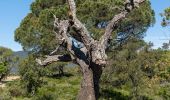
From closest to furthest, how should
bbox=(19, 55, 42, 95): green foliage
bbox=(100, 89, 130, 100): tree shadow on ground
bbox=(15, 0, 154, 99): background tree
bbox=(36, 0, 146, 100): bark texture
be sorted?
1. bbox=(36, 0, 146, 100): bark texture
2. bbox=(15, 0, 154, 99): background tree
3. bbox=(19, 55, 42, 95): green foliage
4. bbox=(100, 89, 130, 100): tree shadow on ground

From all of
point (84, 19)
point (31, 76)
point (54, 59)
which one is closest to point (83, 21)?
point (84, 19)

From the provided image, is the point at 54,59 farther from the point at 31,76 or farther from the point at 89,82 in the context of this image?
the point at 31,76

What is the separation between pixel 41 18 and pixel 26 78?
19.1ft

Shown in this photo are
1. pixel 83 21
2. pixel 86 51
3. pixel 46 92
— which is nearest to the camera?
pixel 86 51

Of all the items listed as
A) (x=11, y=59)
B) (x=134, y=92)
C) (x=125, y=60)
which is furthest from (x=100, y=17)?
(x=11, y=59)

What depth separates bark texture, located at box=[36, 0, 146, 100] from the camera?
1812 cm

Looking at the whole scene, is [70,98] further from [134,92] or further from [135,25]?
[135,25]

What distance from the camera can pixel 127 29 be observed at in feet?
141

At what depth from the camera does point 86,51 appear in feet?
62.8

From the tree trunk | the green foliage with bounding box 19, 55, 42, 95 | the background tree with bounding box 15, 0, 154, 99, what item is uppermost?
the background tree with bounding box 15, 0, 154, 99

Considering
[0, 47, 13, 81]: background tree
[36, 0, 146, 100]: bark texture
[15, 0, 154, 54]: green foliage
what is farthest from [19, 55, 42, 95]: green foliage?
[0, 47, 13, 81]: background tree

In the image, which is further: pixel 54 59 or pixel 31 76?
pixel 31 76

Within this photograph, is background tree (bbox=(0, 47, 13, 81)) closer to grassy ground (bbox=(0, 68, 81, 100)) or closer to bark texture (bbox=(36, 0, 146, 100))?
grassy ground (bbox=(0, 68, 81, 100))

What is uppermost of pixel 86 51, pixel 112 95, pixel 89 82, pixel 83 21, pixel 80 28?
pixel 83 21
